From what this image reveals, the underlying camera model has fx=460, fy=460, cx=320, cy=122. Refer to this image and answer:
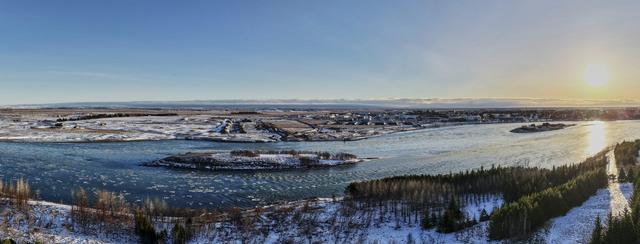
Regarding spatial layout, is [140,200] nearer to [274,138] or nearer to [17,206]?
[17,206]

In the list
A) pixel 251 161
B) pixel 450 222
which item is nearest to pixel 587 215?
pixel 450 222

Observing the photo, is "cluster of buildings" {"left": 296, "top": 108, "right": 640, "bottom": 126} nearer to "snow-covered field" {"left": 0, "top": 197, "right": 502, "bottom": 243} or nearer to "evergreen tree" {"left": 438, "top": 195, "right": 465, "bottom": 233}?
"snow-covered field" {"left": 0, "top": 197, "right": 502, "bottom": 243}

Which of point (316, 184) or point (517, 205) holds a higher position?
point (517, 205)

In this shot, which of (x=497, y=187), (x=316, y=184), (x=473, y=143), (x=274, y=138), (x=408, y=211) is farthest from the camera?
(x=274, y=138)

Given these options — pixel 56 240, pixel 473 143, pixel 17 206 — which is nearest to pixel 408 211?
pixel 56 240

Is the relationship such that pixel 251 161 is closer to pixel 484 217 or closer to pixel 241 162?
pixel 241 162

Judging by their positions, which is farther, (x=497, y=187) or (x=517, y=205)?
(x=497, y=187)

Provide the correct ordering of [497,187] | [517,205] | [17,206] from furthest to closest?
[497,187] < [17,206] < [517,205]

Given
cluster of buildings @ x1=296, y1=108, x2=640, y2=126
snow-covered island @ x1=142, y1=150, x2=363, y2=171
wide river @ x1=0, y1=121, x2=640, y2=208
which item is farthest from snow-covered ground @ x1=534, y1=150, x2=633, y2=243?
cluster of buildings @ x1=296, y1=108, x2=640, y2=126

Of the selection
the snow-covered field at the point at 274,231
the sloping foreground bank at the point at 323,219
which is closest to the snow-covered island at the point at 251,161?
the sloping foreground bank at the point at 323,219
